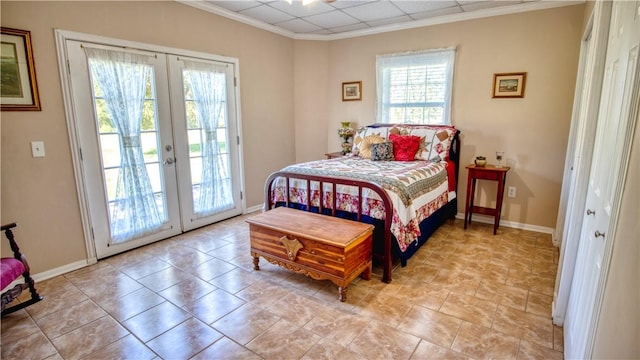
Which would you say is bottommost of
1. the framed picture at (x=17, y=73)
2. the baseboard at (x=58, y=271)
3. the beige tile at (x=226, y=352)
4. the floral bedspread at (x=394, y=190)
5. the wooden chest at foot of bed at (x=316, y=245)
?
the beige tile at (x=226, y=352)

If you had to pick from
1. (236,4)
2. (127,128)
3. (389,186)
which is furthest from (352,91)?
(127,128)

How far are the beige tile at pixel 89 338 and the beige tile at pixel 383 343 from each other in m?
1.45

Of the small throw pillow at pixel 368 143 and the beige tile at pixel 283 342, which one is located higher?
the small throw pillow at pixel 368 143

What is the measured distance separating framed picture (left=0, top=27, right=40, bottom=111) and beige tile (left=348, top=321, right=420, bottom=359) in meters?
2.92

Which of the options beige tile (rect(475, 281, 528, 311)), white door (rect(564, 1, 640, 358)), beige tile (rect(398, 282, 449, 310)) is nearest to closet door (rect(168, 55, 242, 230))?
beige tile (rect(398, 282, 449, 310))

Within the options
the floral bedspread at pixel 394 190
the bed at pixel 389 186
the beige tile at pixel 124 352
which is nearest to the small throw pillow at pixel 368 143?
the bed at pixel 389 186

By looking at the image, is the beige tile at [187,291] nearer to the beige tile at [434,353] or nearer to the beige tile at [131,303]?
the beige tile at [131,303]

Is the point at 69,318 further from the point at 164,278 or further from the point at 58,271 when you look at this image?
the point at 58,271

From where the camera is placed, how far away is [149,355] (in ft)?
6.09

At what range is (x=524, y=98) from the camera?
3.67 meters

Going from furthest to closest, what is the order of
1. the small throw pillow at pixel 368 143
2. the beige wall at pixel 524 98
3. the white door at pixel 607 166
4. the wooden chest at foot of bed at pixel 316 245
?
the small throw pillow at pixel 368 143, the beige wall at pixel 524 98, the wooden chest at foot of bed at pixel 316 245, the white door at pixel 607 166

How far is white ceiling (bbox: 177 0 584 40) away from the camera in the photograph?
11.5 ft

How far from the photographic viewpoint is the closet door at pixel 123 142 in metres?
2.84

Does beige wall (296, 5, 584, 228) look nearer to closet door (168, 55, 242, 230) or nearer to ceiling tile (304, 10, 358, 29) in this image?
ceiling tile (304, 10, 358, 29)
